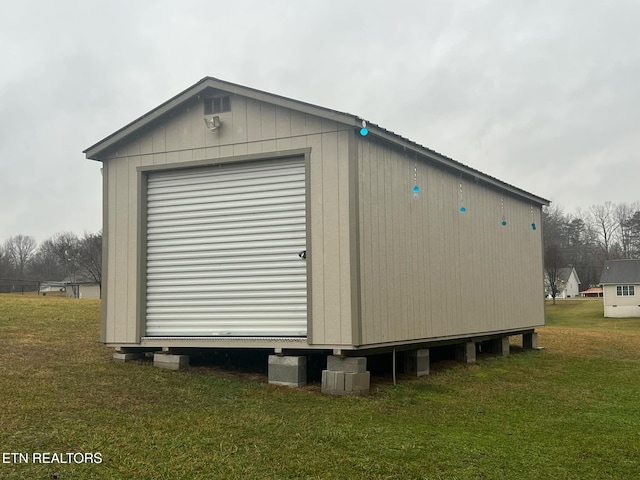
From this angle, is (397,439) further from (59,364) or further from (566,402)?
(59,364)

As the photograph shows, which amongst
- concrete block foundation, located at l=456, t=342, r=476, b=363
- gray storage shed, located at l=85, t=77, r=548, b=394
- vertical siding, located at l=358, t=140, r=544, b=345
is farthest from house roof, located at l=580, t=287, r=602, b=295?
gray storage shed, located at l=85, t=77, r=548, b=394

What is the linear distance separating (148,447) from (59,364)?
3902 mm

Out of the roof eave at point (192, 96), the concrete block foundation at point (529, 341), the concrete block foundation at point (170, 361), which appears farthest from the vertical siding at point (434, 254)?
the concrete block foundation at point (170, 361)

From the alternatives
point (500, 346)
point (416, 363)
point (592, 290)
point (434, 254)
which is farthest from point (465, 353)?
point (592, 290)

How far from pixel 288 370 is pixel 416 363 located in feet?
8.10

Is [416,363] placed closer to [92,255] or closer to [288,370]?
[288,370]

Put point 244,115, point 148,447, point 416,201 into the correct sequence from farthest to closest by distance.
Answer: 1. point 416,201
2. point 244,115
3. point 148,447

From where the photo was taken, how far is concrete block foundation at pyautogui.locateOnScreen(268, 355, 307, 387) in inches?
328

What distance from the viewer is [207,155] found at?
909 centimetres

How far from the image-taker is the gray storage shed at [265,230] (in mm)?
8250

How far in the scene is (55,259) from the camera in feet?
215

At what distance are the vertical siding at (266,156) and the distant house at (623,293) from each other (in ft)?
109

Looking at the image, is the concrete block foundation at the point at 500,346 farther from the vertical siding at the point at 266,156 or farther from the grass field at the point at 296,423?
the vertical siding at the point at 266,156

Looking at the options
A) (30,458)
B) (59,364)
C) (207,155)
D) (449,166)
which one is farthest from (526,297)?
(30,458)
